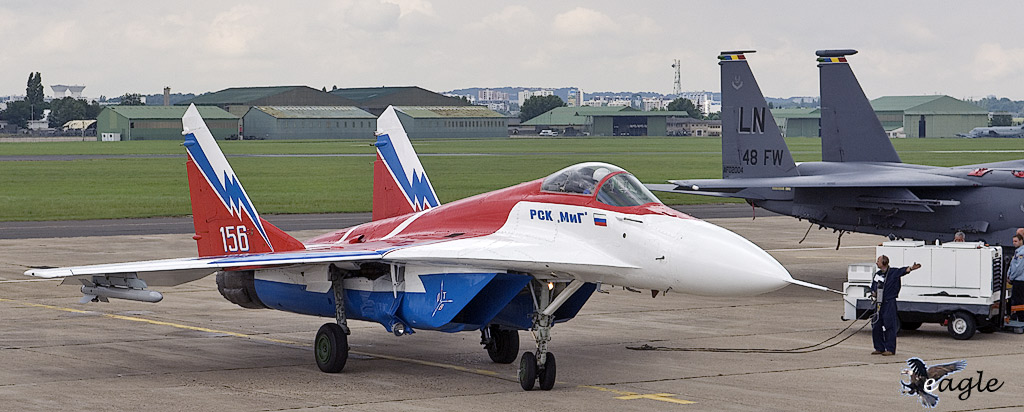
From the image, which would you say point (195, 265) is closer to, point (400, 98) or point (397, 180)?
point (397, 180)

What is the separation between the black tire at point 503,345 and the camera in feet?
50.6

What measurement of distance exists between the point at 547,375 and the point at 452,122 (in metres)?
155

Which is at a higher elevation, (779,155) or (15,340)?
(779,155)

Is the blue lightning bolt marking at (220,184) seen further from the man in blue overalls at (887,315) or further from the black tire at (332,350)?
the man in blue overalls at (887,315)

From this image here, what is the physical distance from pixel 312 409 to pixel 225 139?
14438 cm

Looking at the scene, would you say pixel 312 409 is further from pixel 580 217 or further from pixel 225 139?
pixel 225 139

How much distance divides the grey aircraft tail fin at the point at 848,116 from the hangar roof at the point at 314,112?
13659 centimetres

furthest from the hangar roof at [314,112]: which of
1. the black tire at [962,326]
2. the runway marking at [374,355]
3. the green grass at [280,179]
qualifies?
the black tire at [962,326]

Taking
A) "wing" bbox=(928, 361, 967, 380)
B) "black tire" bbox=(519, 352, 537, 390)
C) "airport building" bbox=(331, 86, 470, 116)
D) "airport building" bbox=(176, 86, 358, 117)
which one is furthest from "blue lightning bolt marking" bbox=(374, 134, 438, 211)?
"airport building" bbox=(331, 86, 470, 116)

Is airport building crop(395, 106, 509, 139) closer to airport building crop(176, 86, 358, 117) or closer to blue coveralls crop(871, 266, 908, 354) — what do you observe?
airport building crop(176, 86, 358, 117)

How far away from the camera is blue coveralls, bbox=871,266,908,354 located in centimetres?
1588

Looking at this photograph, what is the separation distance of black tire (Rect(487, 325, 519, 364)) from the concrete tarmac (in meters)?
0.15

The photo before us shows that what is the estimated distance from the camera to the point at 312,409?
12.5m

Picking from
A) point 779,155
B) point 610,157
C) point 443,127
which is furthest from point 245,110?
point 779,155
